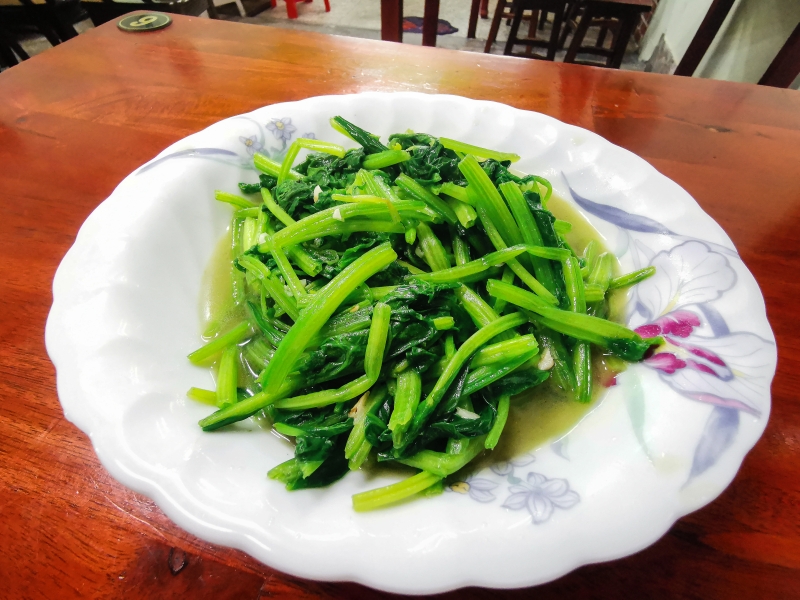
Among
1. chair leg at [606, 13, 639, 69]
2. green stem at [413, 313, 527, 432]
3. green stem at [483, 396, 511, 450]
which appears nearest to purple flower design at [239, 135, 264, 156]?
green stem at [413, 313, 527, 432]

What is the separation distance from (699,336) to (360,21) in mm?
7831

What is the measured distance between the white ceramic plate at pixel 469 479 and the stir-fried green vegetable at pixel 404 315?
Result: 79 millimetres

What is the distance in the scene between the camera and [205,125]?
2418mm

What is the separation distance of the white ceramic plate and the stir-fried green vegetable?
0.08 metres

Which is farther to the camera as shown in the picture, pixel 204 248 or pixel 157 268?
pixel 204 248

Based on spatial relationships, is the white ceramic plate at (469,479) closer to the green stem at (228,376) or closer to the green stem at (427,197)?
the green stem at (228,376)

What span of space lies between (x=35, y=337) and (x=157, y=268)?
20.6 inches

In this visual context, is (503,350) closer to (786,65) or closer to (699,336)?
(699,336)

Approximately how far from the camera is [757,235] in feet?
6.17

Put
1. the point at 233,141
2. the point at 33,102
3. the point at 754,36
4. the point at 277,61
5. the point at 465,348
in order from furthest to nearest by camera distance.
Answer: the point at 754,36 < the point at 277,61 < the point at 33,102 < the point at 233,141 < the point at 465,348

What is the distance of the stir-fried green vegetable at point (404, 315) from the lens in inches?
47.6

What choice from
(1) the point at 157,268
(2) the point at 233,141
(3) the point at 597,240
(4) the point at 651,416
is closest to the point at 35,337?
(1) the point at 157,268

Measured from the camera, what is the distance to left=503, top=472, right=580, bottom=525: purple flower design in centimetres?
99

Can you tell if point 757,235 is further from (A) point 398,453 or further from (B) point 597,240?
(A) point 398,453
